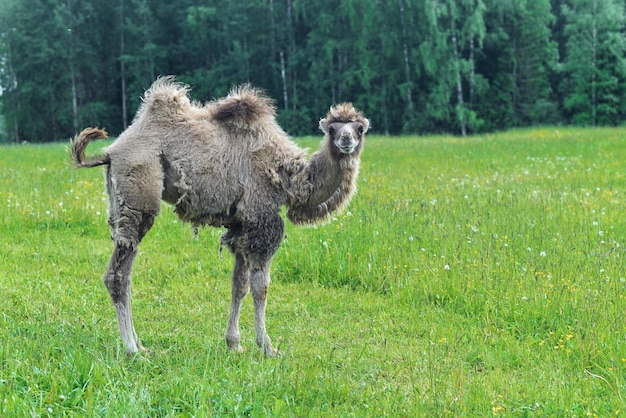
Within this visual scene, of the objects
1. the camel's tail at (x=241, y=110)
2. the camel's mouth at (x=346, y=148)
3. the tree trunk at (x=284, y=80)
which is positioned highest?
the tree trunk at (x=284, y=80)

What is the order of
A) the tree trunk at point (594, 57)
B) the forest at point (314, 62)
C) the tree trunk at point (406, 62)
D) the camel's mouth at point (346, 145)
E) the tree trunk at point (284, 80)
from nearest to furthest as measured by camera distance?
the camel's mouth at point (346, 145)
the tree trunk at point (406, 62)
the forest at point (314, 62)
the tree trunk at point (594, 57)
the tree trunk at point (284, 80)

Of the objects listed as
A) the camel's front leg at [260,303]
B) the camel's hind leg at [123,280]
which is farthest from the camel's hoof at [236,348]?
→ the camel's hind leg at [123,280]

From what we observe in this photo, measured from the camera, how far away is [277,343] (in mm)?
5605

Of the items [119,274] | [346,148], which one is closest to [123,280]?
[119,274]

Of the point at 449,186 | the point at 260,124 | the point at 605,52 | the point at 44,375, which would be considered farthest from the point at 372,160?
the point at 605,52

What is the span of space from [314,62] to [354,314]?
3716cm

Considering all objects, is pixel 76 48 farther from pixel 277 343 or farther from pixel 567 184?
pixel 277 343

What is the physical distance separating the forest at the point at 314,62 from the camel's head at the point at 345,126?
33.8 meters

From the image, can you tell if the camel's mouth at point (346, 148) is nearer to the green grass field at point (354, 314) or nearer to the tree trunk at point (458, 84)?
the green grass field at point (354, 314)

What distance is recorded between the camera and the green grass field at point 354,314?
4215 mm

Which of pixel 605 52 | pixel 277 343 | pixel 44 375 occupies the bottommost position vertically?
pixel 277 343

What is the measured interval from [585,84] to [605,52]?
7.47ft

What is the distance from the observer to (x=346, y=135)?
513 centimetres

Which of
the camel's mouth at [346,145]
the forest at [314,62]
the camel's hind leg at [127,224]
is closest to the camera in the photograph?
the camel's hind leg at [127,224]
